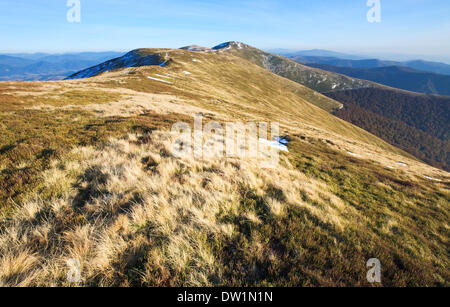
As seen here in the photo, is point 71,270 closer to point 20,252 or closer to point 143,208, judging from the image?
point 20,252

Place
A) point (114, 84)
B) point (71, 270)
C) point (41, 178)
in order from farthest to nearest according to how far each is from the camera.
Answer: point (114, 84)
point (41, 178)
point (71, 270)

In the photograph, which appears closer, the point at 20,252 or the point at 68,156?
the point at 20,252

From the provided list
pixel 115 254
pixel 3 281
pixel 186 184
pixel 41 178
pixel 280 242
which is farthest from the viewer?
pixel 186 184

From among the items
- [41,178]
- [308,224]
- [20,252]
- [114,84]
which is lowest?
[308,224]

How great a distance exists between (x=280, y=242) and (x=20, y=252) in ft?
16.7

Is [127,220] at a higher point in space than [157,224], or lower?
higher

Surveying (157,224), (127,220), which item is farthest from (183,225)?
(127,220)

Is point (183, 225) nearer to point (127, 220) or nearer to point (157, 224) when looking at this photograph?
point (157, 224)

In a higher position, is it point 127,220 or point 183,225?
point 127,220

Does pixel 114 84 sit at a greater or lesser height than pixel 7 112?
greater

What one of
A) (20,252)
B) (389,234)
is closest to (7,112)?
(20,252)

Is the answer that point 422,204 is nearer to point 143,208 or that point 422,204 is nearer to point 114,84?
point 143,208
